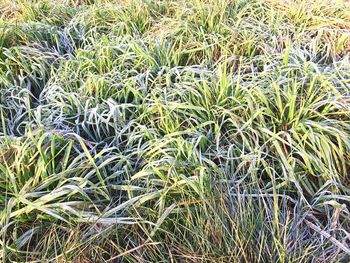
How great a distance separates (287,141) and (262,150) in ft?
0.45

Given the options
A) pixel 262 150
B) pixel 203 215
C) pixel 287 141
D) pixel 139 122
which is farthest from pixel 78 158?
pixel 287 141

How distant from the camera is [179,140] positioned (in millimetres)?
1760

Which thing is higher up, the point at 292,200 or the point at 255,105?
the point at 255,105

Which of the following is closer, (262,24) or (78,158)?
(78,158)

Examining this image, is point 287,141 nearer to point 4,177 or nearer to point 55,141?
point 55,141

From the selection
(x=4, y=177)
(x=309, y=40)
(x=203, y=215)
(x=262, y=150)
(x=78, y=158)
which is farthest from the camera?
(x=309, y=40)

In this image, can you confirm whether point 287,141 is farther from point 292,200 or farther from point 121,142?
point 121,142

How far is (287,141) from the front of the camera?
1.84 m

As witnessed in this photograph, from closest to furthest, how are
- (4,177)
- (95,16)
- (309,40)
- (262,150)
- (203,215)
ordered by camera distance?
(203,215) → (4,177) → (262,150) → (309,40) → (95,16)

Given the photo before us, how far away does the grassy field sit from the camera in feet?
4.83

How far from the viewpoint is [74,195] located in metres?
1.60

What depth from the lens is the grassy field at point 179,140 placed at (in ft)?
4.83

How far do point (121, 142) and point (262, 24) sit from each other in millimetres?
1658

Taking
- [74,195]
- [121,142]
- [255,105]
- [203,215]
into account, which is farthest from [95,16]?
[203,215]
